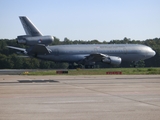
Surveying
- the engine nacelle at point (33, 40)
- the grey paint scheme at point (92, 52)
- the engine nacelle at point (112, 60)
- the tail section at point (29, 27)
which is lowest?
the engine nacelle at point (112, 60)

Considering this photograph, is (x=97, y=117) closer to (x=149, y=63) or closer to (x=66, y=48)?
(x=66, y=48)

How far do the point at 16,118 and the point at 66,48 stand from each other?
53.6 m

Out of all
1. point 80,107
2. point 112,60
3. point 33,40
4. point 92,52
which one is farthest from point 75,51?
point 80,107

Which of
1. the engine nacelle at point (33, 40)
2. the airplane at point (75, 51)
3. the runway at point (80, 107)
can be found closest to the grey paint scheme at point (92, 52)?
the airplane at point (75, 51)

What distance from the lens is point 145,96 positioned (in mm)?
17328

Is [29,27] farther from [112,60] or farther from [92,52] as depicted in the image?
[112,60]

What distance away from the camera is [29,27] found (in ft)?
209

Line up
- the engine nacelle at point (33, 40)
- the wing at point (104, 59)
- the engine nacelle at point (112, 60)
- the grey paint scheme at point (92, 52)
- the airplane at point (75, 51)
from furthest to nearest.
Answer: the grey paint scheme at point (92, 52) < the engine nacelle at point (112, 60) < the wing at point (104, 59) < the airplane at point (75, 51) < the engine nacelle at point (33, 40)

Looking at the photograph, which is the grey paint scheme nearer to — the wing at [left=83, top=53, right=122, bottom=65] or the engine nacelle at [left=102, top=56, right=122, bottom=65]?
the wing at [left=83, top=53, right=122, bottom=65]

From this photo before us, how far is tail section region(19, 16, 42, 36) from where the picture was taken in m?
63.4

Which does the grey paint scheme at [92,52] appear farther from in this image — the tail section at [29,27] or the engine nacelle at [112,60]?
the tail section at [29,27]

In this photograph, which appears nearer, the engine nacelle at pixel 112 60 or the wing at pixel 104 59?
the wing at pixel 104 59

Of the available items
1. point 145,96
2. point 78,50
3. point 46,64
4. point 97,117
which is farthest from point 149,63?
point 97,117

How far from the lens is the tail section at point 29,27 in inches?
2495
